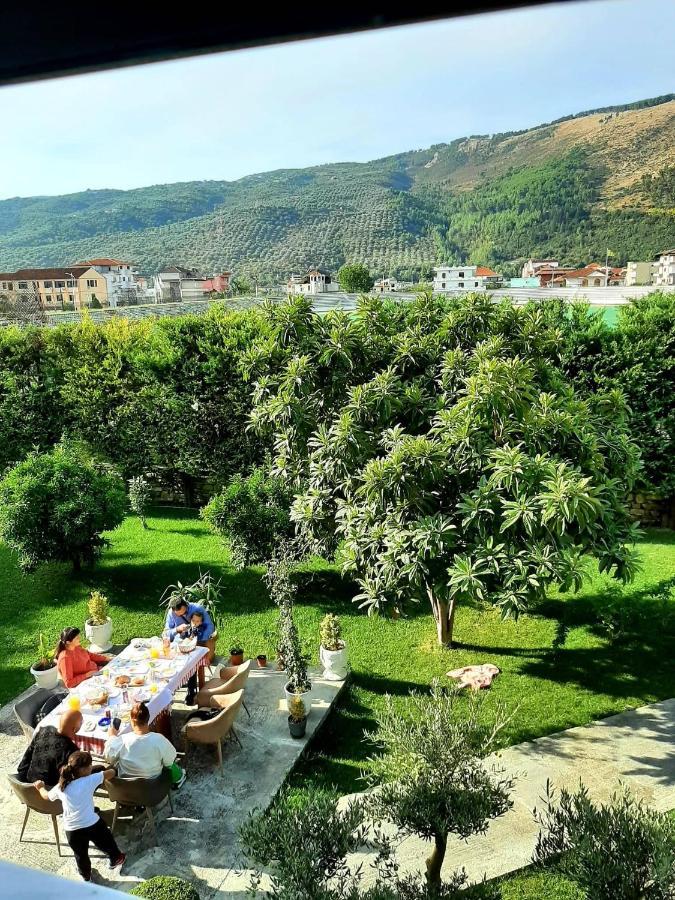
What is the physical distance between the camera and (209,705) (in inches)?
290

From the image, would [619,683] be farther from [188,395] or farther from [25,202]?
[25,202]

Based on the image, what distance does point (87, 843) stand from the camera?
5.58m

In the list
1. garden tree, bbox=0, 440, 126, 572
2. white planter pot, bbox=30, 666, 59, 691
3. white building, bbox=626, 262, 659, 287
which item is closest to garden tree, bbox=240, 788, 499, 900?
white planter pot, bbox=30, 666, 59, 691

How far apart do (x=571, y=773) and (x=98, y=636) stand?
6.28 meters

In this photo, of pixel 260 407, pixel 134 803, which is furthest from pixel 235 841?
pixel 260 407

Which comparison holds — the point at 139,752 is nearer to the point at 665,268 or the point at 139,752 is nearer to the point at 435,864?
the point at 435,864

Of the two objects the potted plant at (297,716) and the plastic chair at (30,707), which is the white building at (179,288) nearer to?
the plastic chair at (30,707)

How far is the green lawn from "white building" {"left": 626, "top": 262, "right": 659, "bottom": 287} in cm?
2467

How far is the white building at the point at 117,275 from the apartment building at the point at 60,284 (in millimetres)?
667

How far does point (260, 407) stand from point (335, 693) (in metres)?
3.68

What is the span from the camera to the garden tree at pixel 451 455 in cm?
638

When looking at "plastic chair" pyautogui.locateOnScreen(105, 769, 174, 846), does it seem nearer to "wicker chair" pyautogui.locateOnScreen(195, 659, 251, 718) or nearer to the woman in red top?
"wicker chair" pyautogui.locateOnScreen(195, 659, 251, 718)

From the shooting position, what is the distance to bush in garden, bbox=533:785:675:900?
3.81 meters

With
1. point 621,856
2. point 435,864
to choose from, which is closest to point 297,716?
point 435,864
